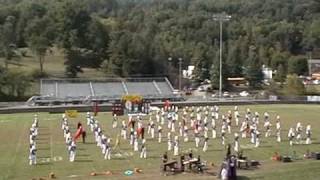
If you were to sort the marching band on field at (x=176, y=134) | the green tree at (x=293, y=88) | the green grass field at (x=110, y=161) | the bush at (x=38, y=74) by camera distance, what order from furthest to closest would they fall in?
the bush at (x=38, y=74), the green tree at (x=293, y=88), the marching band on field at (x=176, y=134), the green grass field at (x=110, y=161)

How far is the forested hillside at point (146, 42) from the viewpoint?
298 feet

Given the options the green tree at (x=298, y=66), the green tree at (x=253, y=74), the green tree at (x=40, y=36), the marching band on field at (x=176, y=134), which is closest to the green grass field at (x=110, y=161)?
the marching band on field at (x=176, y=134)

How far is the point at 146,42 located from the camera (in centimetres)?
9769


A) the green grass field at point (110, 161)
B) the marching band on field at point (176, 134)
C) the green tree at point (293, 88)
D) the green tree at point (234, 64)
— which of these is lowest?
the green grass field at point (110, 161)

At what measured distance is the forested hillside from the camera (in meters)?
90.7

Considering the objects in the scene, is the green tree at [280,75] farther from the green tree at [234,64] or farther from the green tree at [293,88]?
the green tree at [293,88]

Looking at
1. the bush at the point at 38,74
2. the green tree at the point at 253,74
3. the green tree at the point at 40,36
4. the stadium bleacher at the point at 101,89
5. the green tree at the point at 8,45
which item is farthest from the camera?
the green tree at the point at 40,36

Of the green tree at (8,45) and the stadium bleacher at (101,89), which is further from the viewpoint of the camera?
the green tree at (8,45)

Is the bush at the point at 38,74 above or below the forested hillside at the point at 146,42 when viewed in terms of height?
below

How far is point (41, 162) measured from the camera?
27.4 meters

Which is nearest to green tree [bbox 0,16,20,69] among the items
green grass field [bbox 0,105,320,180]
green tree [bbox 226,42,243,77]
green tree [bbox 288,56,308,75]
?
green tree [bbox 226,42,243,77]

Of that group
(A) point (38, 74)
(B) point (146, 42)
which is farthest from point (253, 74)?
(A) point (38, 74)

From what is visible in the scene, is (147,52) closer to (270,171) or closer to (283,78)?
(283,78)

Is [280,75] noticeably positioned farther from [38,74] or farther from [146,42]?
[38,74]
